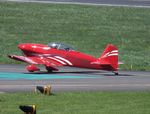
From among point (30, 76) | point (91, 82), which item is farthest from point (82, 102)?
point (30, 76)

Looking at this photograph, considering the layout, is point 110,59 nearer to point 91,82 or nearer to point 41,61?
point 41,61

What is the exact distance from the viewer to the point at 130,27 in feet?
195

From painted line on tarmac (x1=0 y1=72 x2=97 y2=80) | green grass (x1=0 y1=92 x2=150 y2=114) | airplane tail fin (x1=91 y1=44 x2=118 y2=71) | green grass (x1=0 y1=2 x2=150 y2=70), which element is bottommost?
green grass (x1=0 y1=92 x2=150 y2=114)

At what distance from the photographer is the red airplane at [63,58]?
123ft

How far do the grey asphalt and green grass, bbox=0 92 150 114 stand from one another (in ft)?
8.75

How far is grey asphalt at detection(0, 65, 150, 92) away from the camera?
2950cm

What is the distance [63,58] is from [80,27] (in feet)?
64.3

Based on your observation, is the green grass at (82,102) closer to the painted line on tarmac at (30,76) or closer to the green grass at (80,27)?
the painted line on tarmac at (30,76)

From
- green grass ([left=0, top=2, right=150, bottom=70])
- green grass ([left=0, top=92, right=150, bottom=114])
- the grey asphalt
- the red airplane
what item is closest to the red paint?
the red airplane

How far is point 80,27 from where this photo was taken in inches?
2282

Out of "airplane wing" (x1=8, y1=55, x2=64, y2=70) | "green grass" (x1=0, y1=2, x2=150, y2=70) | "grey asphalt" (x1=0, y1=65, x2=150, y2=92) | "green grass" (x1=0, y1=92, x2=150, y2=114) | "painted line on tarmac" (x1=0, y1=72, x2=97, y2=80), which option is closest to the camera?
A: "green grass" (x1=0, y1=92, x2=150, y2=114)

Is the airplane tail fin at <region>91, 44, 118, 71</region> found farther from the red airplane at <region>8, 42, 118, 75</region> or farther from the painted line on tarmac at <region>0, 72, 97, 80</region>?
the painted line on tarmac at <region>0, 72, 97, 80</region>

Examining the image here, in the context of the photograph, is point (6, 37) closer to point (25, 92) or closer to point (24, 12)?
point (24, 12)

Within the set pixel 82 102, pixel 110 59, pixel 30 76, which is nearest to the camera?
pixel 82 102
